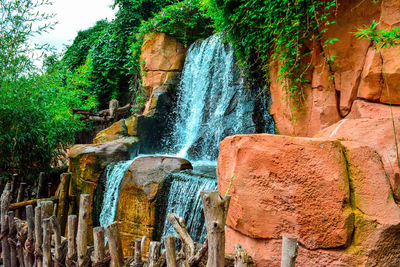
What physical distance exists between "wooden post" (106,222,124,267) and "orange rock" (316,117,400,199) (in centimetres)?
220

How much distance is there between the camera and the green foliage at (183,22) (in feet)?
28.4

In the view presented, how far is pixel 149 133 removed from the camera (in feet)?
25.2

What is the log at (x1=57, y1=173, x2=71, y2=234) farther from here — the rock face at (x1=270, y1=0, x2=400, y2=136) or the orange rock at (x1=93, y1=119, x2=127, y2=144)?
the rock face at (x1=270, y1=0, x2=400, y2=136)

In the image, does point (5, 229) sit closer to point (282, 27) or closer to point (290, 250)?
point (290, 250)

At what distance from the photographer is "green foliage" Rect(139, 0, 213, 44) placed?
866 centimetres

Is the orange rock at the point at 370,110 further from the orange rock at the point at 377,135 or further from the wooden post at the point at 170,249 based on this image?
the wooden post at the point at 170,249

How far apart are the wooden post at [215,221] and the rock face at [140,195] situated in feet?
8.68

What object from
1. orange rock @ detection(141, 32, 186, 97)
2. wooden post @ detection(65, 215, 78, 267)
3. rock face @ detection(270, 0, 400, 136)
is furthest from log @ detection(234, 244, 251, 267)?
orange rock @ detection(141, 32, 186, 97)

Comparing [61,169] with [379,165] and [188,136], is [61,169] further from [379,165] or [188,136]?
[379,165]

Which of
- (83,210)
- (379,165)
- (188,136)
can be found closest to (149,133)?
(188,136)

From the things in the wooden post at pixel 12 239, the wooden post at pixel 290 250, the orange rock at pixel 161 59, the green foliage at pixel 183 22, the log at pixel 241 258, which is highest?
the green foliage at pixel 183 22

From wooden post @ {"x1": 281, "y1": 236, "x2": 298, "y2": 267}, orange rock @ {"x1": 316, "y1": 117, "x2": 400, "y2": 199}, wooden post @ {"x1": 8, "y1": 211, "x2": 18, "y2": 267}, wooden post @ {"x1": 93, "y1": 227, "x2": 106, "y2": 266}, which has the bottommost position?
wooden post @ {"x1": 8, "y1": 211, "x2": 18, "y2": 267}

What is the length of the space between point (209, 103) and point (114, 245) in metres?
4.98

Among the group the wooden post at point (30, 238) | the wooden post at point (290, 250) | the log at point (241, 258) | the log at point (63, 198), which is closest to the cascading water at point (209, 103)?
the log at point (63, 198)
